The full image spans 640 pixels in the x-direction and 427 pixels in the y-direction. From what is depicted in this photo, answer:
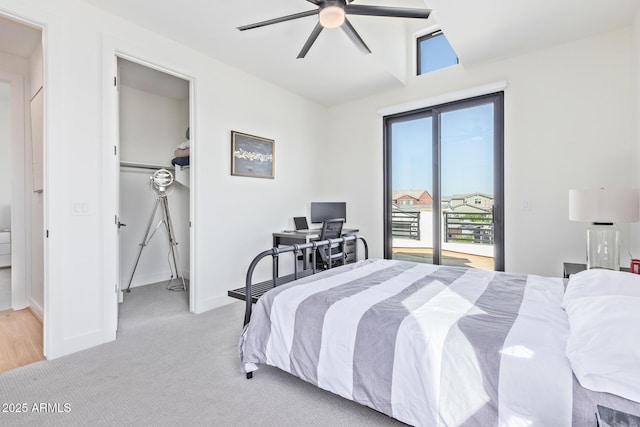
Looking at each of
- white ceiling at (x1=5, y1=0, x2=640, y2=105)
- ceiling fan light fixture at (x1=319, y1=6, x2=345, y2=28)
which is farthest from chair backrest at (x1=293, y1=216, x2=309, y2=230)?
ceiling fan light fixture at (x1=319, y1=6, x2=345, y2=28)

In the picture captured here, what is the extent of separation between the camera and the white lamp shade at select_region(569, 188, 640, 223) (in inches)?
86.9

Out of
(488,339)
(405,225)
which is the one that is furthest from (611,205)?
(405,225)

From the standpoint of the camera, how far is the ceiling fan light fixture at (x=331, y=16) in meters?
2.14

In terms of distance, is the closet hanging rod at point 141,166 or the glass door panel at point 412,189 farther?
the glass door panel at point 412,189

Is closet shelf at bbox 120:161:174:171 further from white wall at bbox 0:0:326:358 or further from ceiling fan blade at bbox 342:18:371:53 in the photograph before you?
ceiling fan blade at bbox 342:18:371:53

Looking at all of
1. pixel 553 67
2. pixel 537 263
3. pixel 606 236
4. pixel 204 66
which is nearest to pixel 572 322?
pixel 606 236

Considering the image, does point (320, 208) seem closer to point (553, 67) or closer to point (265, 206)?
point (265, 206)

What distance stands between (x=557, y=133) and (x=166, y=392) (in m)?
3.91

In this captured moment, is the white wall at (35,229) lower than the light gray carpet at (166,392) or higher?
higher

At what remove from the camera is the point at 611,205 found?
222cm

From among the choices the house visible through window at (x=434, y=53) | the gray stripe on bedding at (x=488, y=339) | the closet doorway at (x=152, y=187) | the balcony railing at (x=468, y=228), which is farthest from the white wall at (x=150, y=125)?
the gray stripe on bedding at (x=488, y=339)

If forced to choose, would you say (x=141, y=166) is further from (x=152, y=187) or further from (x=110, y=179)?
(x=110, y=179)

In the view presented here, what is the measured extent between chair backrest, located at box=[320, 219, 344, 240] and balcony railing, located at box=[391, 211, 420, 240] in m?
0.92

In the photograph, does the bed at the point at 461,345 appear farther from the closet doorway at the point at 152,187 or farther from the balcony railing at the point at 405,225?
the closet doorway at the point at 152,187
